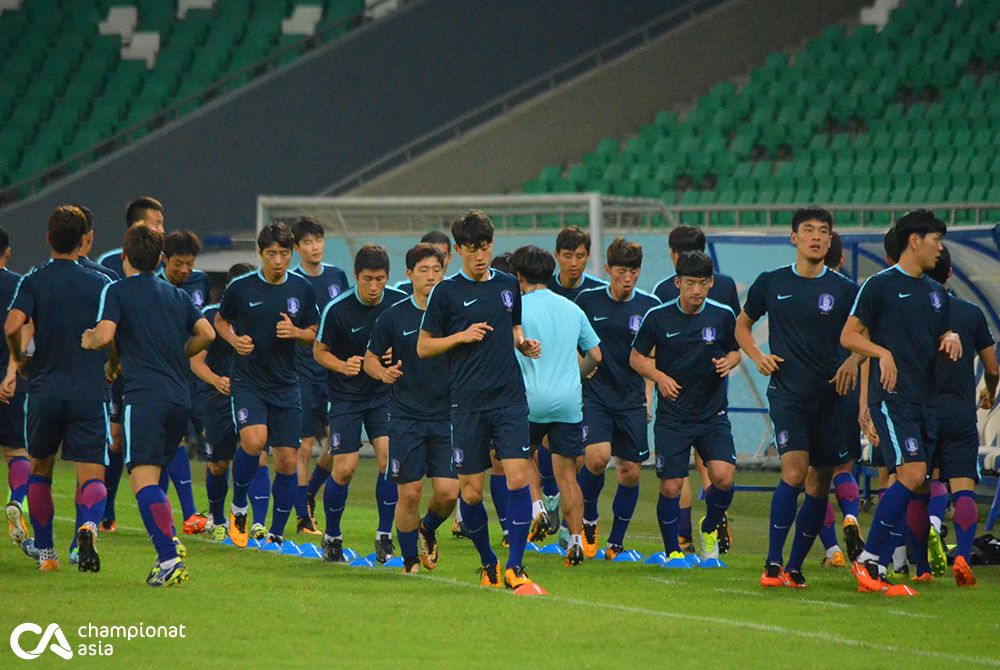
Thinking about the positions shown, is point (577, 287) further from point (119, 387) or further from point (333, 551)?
point (119, 387)

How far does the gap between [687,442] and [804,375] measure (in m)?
1.40

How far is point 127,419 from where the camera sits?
948cm

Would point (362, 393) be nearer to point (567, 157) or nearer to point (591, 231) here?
point (591, 231)

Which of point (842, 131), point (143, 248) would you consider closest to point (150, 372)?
point (143, 248)

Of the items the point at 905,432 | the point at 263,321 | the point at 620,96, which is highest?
the point at 620,96

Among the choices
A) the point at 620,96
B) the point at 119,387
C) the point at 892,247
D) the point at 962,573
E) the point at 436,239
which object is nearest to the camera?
the point at 962,573

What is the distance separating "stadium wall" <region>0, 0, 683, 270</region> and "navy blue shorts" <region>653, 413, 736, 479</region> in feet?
54.9

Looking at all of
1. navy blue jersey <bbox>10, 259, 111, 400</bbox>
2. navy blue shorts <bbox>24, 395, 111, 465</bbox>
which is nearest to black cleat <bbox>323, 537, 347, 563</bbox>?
navy blue shorts <bbox>24, 395, 111, 465</bbox>

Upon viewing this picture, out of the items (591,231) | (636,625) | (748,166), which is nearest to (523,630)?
(636,625)

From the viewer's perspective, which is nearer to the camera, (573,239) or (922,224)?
(922,224)

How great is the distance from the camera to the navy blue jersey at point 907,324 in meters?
9.47

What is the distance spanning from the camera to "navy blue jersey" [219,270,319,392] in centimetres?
1176

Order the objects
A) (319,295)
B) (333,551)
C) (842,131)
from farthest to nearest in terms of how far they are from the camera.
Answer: (842,131)
(319,295)
(333,551)

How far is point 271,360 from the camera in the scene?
1177 cm
